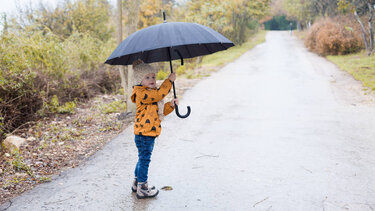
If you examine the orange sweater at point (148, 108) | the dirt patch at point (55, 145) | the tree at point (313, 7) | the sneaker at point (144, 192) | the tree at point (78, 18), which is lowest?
the dirt patch at point (55, 145)

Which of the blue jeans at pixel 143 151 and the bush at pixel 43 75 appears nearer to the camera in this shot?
the blue jeans at pixel 143 151

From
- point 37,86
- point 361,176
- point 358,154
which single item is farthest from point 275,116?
point 37,86

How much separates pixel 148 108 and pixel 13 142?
3.24 metres

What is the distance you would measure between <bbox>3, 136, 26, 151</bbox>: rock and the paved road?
1.44 metres

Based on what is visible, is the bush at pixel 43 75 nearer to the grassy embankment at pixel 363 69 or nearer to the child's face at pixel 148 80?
the child's face at pixel 148 80

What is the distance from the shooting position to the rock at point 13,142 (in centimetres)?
529

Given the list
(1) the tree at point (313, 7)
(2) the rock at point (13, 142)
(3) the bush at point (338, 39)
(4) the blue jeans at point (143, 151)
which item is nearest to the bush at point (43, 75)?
(2) the rock at point (13, 142)

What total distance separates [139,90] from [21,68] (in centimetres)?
409

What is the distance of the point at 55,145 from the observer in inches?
216

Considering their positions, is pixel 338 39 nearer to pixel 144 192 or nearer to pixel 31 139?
pixel 31 139

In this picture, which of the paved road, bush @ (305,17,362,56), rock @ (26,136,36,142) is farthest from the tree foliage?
rock @ (26,136,36,142)

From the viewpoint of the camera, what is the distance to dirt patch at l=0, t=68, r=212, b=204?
4.22 meters

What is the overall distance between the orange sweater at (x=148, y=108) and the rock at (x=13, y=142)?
2.97 metres

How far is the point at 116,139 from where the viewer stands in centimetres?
586
